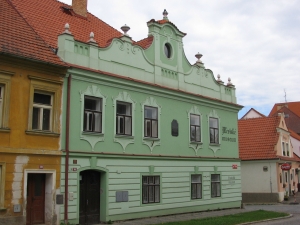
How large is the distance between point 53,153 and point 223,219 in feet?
25.8

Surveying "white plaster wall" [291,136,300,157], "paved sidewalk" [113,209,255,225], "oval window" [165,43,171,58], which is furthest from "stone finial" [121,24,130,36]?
"white plaster wall" [291,136,300,157]

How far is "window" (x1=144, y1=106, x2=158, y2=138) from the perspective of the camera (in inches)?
727

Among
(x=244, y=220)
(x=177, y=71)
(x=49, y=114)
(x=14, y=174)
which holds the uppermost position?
(x=177, y=71)

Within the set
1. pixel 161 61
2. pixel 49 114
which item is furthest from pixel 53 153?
pixel 161 61

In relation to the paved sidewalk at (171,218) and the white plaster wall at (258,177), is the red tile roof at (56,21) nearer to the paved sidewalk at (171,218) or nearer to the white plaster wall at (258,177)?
the paved sidewalk at (171,218)

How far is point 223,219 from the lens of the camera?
17.4 meters

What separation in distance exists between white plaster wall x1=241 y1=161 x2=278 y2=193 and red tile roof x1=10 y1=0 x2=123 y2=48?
15.9 meters

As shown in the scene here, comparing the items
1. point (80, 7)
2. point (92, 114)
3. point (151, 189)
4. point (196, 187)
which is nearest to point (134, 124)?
point (92, 114)

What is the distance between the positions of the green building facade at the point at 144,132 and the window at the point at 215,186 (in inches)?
2.2

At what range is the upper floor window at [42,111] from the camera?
14.4m

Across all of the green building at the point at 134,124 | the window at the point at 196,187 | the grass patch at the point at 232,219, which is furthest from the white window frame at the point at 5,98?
the window at the point at 196,187

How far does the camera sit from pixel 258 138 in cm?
3303

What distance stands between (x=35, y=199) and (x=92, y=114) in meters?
3.95

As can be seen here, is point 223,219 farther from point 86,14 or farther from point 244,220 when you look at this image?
point 86,14
